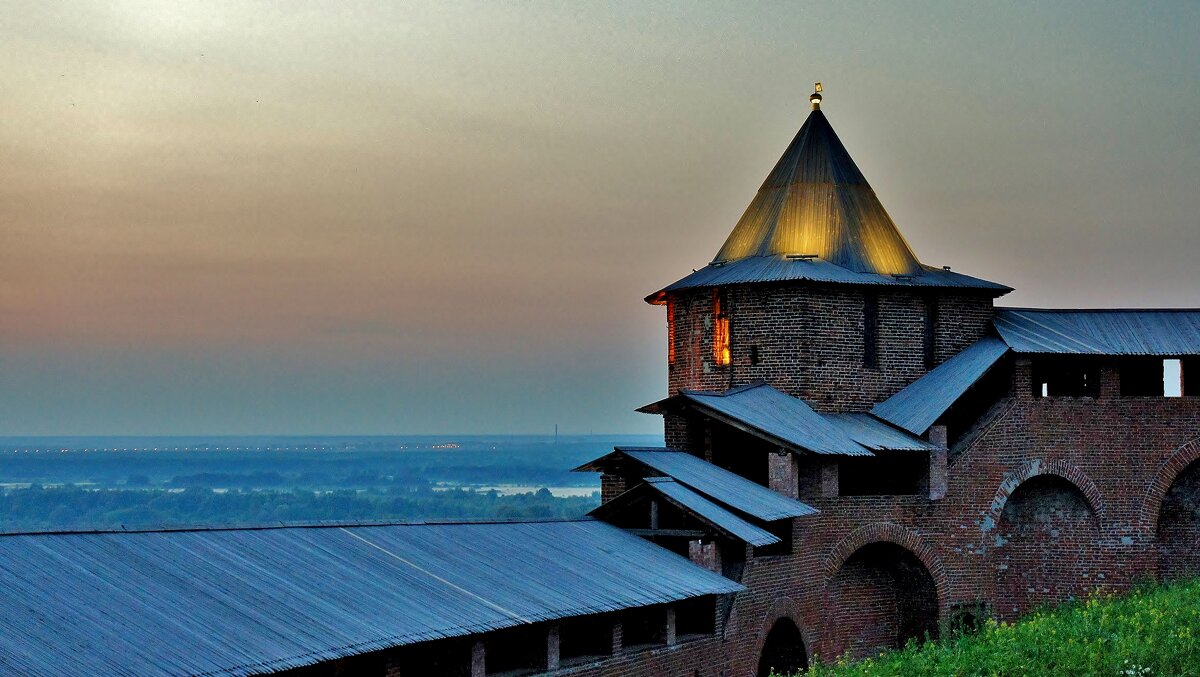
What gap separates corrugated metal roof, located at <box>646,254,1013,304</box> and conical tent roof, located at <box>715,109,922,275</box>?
1.08ft

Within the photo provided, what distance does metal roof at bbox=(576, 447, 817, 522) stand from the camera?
24641 millimetres

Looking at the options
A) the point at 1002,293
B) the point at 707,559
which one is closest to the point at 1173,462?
the point at 1002,293

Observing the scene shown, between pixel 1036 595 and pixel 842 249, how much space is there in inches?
287

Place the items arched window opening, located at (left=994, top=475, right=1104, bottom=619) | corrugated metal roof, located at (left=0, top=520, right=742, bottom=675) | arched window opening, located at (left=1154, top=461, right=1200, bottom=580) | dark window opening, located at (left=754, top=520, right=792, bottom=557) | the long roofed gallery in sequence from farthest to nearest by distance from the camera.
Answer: arched window opening, located at (left=1154, top=461, right=1200, bottom=580) < arched window opening, located at (left=994, top=475, right=1104, bottom=619) < dark window opening, located at (left=754, top=520, right=792, bottom=557) < the long roofed gallery < corrugated metal roof, located at (left=0, top=520, right=742, bottom=675)

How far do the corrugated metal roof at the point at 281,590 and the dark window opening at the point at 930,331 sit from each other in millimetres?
9740

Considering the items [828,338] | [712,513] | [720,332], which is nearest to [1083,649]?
[712,513]

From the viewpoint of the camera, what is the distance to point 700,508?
77.4 ft

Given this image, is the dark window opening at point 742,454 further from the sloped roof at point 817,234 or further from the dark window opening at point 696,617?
the dark window opening at point 696,617

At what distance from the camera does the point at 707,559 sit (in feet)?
76.6

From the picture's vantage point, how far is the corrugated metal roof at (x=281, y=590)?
1473cm

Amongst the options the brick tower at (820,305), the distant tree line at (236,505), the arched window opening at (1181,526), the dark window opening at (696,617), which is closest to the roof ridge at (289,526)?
the dark window opening at (696,617)

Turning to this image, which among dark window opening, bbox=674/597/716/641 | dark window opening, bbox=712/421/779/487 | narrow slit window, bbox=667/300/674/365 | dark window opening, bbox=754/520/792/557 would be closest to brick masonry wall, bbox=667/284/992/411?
narrow slit window, bbox=667/300/674/365

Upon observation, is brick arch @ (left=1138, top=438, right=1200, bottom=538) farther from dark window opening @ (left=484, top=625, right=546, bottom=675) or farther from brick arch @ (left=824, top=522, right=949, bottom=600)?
dark window opening @ (left=484, top=625, right=546, bottom=675)

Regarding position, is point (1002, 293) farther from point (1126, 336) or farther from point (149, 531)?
point (149, 531)
